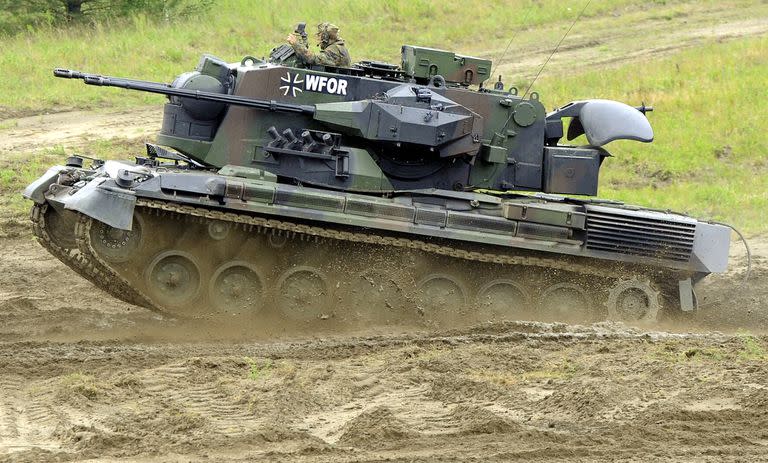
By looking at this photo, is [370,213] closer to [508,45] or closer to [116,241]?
[116,241]

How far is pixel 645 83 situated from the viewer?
88.6ft

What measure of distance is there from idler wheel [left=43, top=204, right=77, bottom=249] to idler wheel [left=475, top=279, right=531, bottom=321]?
500cm

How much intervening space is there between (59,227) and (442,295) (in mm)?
4689

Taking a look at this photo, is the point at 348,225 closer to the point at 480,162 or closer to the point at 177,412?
the point at 480,162

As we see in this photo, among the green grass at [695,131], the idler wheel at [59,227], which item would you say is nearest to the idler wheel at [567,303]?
the idler wheel at [59,227]

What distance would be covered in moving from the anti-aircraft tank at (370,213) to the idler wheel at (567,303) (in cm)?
2

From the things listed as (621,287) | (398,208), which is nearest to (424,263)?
(398,208)

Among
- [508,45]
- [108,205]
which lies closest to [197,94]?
[108,205]

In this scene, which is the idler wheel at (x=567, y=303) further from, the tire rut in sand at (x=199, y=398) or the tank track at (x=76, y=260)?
the tire rut in sand at (x=199, y=398)

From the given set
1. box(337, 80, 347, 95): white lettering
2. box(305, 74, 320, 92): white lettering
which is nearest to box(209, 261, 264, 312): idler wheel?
box(305, 74, 320, 92): white lettering

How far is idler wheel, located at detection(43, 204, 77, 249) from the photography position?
14046 mm

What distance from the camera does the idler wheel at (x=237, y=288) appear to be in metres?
14.3

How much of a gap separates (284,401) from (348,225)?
3931mm

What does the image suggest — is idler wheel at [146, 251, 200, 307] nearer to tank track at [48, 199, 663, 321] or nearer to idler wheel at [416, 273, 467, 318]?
tank track at [48, 199, 663, 321]
